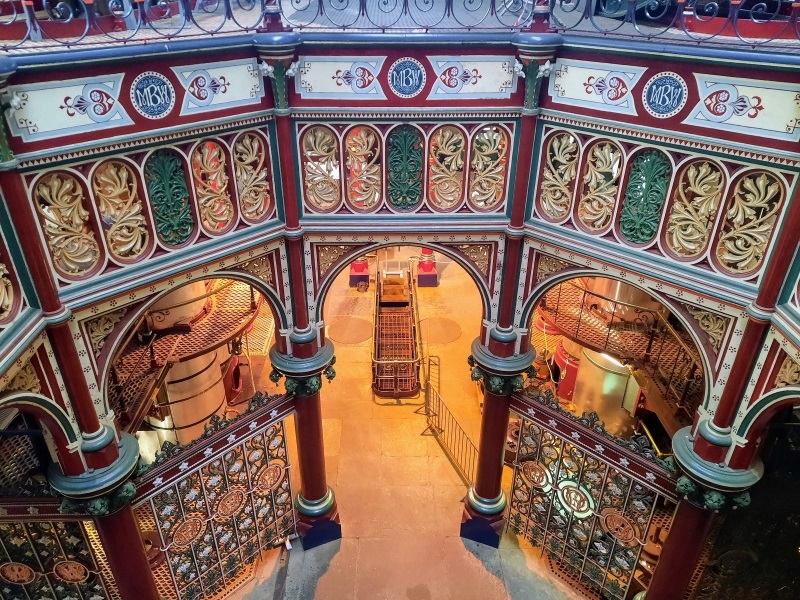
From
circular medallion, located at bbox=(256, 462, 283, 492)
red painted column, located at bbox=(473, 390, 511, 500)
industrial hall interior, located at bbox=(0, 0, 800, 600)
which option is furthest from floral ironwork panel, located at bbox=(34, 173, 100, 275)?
red painted column, located at bbox=(473, 390, 511, 500)

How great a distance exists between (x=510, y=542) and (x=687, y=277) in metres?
5.14

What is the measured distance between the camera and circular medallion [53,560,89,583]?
21.1 ft

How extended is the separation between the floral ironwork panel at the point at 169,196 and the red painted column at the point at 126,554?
9.61 ft

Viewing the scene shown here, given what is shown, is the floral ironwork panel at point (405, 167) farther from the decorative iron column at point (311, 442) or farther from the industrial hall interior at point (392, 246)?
the decorative iron column at point (311, 442)

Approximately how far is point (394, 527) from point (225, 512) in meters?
2.75

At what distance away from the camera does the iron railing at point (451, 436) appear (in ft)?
33.4

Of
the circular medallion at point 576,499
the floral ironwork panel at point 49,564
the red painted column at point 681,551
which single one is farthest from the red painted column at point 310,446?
the red painted column at point 681,551

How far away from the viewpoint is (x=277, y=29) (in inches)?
221

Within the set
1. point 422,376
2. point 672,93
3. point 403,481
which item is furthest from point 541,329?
point 672,93

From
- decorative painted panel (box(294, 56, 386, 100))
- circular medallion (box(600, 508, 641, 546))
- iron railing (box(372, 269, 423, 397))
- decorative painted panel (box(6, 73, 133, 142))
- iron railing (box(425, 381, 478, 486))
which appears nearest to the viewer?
decorative painted panel (box(6, 73, 133, 142))

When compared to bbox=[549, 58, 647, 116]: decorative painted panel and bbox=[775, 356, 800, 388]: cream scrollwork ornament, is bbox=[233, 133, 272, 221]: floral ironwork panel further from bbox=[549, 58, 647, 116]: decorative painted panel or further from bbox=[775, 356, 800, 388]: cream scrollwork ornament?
bbox=[775, 356, 800, 388]: cream scrollwork ornament

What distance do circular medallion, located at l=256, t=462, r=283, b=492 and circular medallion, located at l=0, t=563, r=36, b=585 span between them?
102 inches

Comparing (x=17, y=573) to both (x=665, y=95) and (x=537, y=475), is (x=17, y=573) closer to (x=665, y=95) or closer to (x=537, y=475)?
(x=537, y=475)

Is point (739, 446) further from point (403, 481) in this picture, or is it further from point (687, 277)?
point (403, 481)
